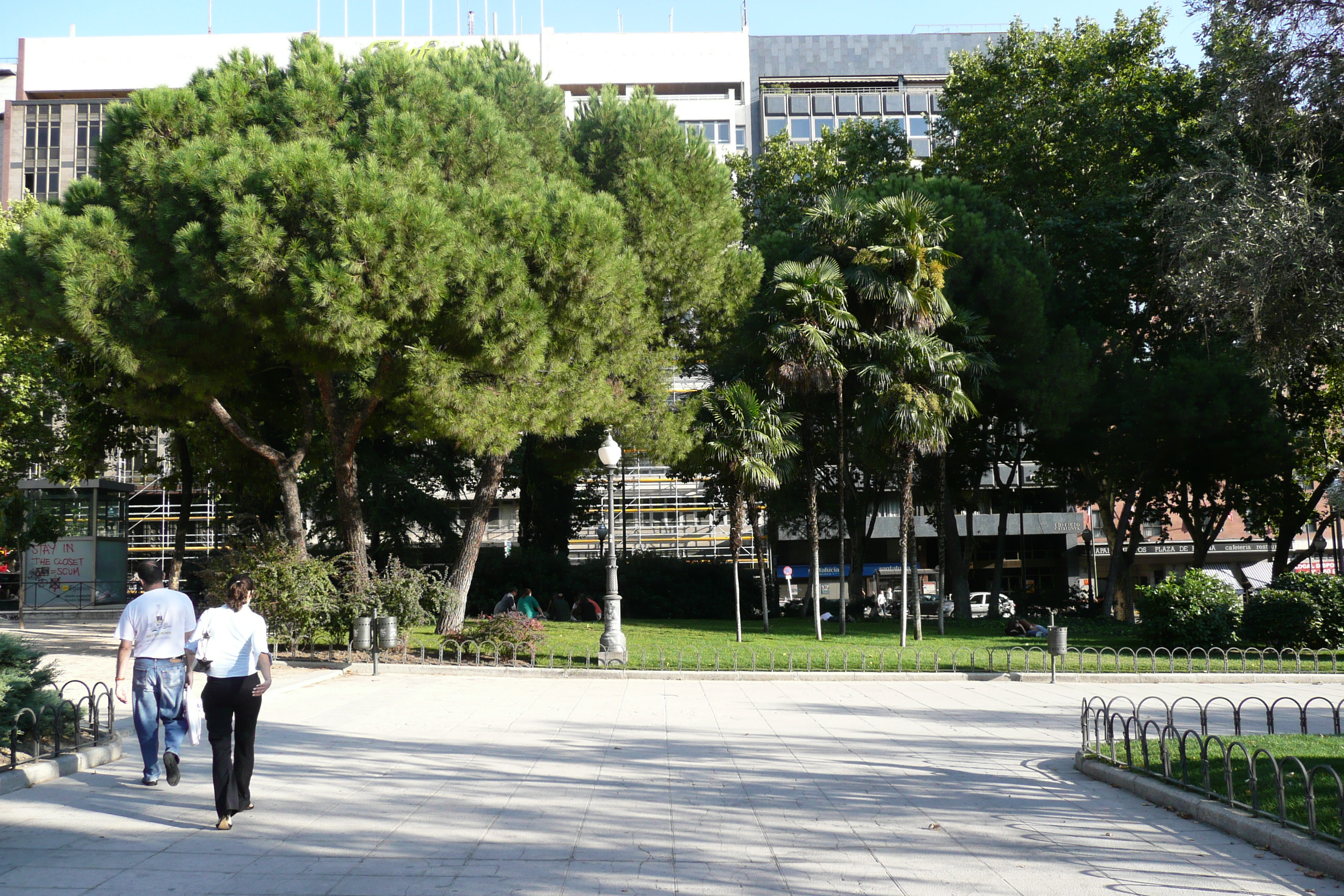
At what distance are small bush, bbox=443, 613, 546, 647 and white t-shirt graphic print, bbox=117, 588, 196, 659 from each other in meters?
9.23

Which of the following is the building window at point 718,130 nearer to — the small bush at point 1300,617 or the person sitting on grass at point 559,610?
the person sitting on grass at point 559,610

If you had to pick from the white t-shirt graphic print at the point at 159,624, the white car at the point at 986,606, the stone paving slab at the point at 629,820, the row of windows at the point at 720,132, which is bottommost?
the white car at the point at 986,606

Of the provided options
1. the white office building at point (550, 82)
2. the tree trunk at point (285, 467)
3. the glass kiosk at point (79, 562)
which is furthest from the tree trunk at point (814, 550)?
the white office building at point (550, 82)

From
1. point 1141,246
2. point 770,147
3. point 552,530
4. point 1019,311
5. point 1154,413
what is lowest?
point 552,530

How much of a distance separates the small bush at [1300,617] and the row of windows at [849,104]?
167 ft

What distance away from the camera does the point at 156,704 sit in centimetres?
753

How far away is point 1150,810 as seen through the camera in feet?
23.1

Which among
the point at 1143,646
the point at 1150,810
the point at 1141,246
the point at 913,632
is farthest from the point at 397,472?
the point at 1150,810

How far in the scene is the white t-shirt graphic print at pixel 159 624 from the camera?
7.48 metres

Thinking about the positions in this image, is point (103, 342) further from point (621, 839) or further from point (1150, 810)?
point (1150, 810)

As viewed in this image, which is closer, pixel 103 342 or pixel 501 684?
pixel 501 684

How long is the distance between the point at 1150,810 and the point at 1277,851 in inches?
50.6

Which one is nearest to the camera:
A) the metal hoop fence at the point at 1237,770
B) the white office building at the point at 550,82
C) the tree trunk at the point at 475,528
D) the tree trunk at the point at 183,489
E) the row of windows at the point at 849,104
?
the metal hoop fence at the point at 1237,770

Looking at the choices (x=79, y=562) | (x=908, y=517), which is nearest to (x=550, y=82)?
(x=79, y=562)
